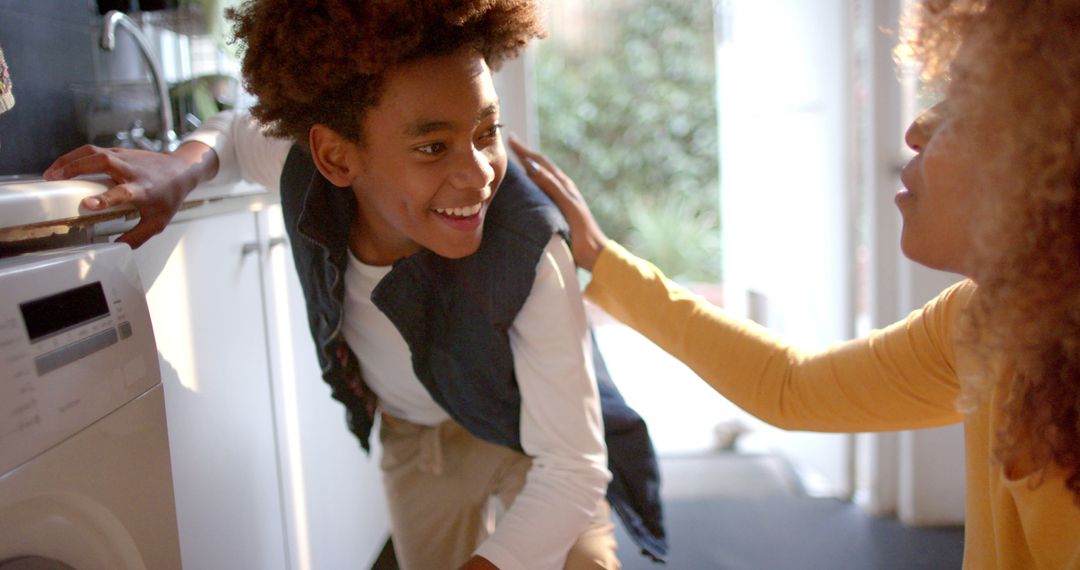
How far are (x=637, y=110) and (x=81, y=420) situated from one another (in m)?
5.54

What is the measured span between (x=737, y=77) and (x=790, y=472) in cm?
125

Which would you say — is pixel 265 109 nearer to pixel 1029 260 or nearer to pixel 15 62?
pixel 15 62

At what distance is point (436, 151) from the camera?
103 centimetres

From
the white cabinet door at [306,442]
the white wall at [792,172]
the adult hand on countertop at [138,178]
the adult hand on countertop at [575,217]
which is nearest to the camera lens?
the adult hand on countertop at [138,178]

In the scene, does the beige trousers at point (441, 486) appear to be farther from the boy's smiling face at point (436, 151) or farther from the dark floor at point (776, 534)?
the dark floor at point (776, 534)

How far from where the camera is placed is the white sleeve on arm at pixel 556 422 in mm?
1022

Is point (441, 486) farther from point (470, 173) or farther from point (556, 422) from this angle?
point (470, 173)

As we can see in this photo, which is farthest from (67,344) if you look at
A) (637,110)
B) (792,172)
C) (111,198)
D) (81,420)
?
(637,110)

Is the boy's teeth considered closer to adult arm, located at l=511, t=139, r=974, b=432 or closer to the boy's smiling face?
the boy's smiling face

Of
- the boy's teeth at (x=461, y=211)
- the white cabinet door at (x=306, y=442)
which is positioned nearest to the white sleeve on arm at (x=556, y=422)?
the boy's teeth at (x=461, y=211)

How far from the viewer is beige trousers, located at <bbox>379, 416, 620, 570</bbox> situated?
1270 mm

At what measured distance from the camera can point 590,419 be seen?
1050 mm

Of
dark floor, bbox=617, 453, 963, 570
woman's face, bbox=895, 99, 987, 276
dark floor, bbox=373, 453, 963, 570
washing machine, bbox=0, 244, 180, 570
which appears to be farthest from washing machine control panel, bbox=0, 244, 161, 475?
dark floor, bbox=617, 453, 963, 570

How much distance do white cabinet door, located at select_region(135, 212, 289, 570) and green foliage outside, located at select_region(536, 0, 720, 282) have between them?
4670 mm
